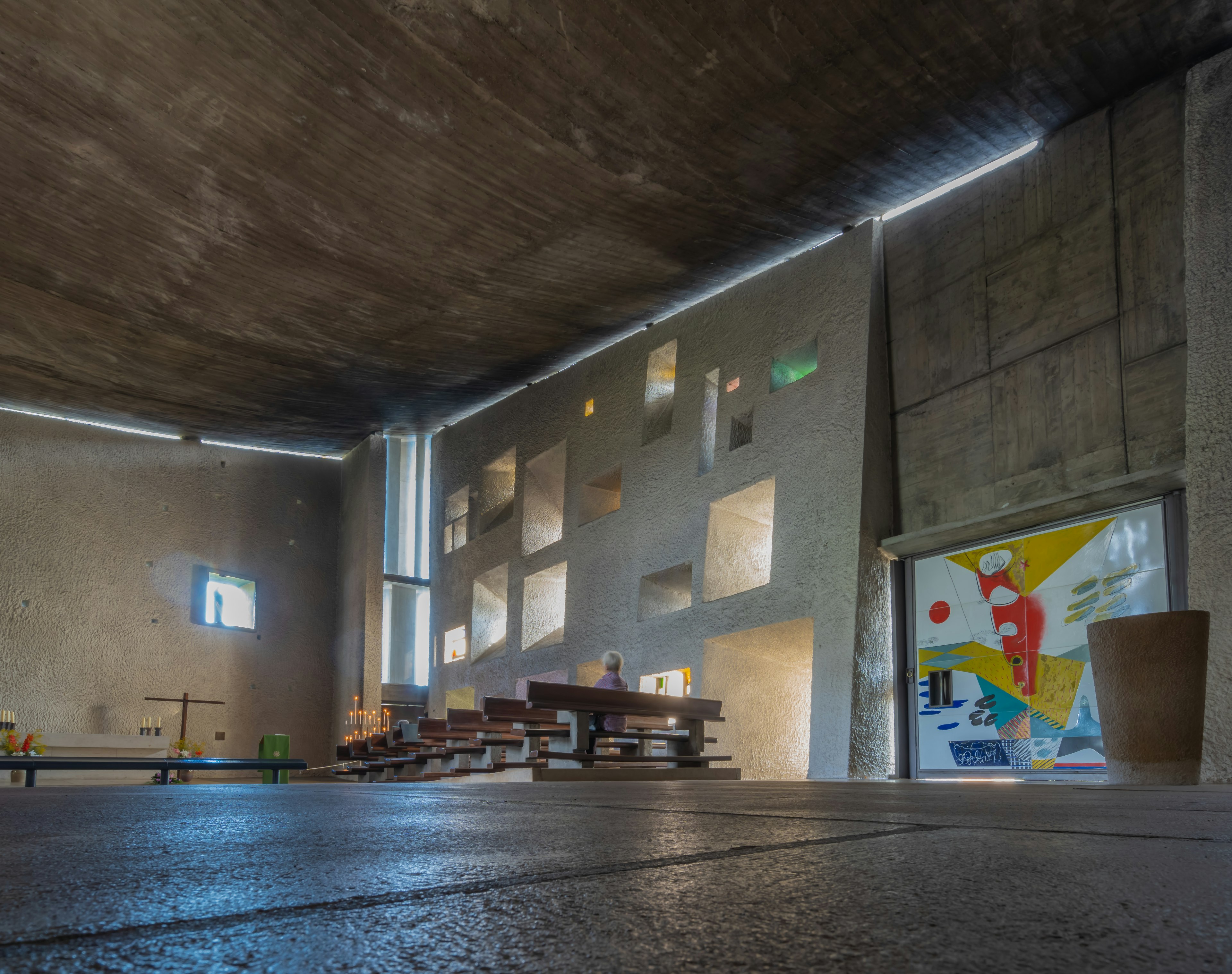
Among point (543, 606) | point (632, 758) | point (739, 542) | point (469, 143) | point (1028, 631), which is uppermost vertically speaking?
point (469, 143)

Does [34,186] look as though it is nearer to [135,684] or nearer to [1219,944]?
[135,684]

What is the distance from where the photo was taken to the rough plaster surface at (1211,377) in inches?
248

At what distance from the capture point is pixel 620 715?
748 cm

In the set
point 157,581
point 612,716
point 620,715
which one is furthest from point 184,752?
point 620,715

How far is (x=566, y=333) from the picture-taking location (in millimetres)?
12859

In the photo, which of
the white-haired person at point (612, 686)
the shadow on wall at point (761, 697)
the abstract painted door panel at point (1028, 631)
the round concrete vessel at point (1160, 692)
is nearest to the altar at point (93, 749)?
the shadow on wall at point (761, 697)

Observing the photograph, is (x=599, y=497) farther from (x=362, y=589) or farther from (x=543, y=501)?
(x=362, y=589)

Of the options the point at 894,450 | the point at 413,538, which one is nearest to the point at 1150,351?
the point at 894,450

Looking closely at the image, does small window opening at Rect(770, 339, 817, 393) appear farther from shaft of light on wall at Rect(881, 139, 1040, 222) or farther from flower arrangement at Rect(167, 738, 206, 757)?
flower arrangement at Rect(167, 738, 206, 757)

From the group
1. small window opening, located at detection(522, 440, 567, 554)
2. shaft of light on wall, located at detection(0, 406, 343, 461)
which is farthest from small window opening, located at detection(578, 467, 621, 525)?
shaft of light on wall, located at detection(0, 406, 343, 461)

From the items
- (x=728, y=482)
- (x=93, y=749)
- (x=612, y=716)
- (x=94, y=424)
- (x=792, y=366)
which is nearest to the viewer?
(x=612, y=716)

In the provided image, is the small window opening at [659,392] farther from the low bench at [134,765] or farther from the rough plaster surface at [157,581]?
the rough plaster surface at [157,581]

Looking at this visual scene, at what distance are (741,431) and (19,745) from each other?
9.74m

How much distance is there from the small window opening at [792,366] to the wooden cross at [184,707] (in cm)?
1009
